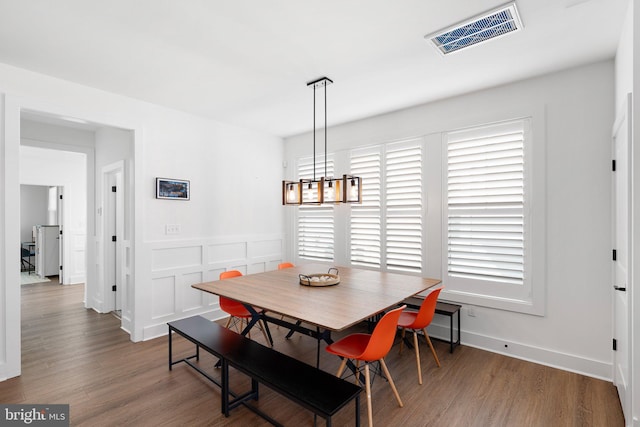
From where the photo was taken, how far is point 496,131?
11.2 ft

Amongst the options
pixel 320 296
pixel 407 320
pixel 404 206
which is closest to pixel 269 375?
pixel 320 296

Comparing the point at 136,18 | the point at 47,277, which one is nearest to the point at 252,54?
the point at 136,18

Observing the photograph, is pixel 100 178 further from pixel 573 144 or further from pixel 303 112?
pixel 573 144

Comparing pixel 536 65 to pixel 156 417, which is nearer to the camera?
pixel 156 417

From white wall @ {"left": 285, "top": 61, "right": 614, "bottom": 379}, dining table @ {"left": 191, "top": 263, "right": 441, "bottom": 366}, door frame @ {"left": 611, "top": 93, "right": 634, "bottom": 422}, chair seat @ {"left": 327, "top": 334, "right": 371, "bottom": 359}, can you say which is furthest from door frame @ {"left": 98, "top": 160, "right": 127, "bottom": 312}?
door frame @ {"left": 611, "top": 93, "right": 634, "bottom": 422}

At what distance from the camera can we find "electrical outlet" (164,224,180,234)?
400 centimetres

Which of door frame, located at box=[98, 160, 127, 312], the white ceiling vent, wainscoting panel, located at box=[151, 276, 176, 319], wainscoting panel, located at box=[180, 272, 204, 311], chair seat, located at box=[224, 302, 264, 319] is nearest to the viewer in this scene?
the white ceiling vent

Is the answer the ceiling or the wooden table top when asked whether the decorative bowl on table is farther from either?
the ceiling

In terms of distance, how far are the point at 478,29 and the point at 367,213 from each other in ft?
8.30

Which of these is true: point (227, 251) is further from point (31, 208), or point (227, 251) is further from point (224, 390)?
point (31, 208)

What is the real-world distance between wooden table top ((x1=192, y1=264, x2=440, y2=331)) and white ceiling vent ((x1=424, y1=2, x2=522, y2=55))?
6.61 ft

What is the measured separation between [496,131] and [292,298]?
8.96 feet

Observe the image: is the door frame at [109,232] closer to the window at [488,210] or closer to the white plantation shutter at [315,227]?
the white plantation shutter at [315,227]

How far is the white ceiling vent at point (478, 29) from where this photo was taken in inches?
85.3
